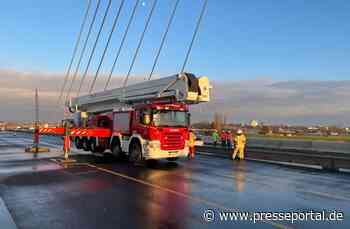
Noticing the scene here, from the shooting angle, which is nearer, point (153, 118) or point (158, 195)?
point (158, 195)

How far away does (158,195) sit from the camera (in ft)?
30.0

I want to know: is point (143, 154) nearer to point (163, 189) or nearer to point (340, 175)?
point (163, 189)

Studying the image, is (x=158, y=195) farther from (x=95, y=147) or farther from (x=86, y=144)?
(x=86, y=144)

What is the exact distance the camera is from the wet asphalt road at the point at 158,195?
6750 mm

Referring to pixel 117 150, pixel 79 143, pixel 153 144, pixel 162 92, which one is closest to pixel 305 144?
pixel 79 143

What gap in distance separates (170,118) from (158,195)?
22.4 ft

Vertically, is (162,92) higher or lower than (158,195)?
higher

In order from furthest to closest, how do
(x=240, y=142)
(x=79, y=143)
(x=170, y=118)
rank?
(x=79, y=143) → (x=240, y=142) → (x=170, y=118)

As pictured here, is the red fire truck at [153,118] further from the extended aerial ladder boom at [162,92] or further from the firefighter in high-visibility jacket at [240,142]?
the firefighter in high-visibility jacket at [240,142]

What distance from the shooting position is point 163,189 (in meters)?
9.98

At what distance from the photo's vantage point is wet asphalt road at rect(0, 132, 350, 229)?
266 inches

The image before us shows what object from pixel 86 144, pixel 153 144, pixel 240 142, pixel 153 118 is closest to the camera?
pixel 153 144

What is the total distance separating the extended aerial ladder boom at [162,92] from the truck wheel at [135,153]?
2.21 metres

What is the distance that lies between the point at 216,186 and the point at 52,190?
4598 mm
